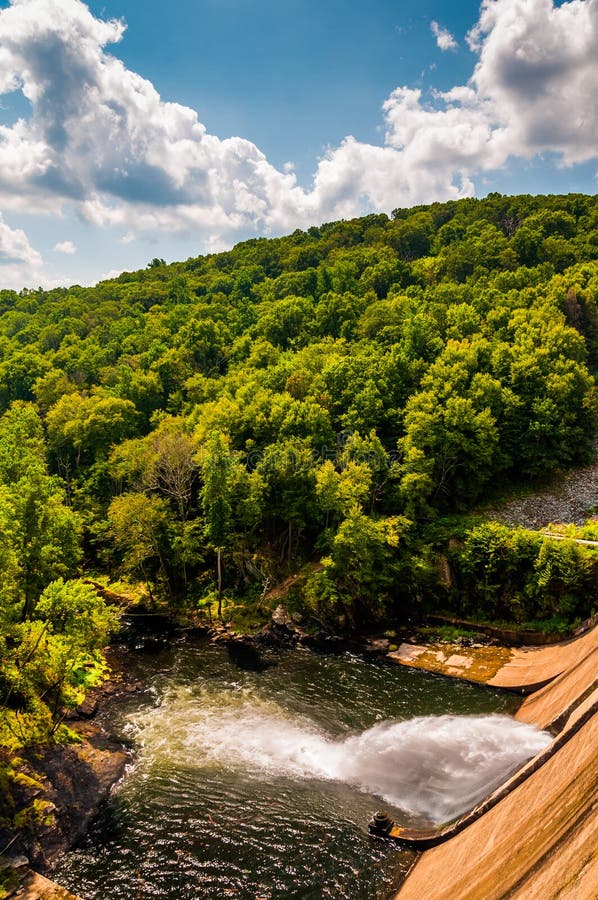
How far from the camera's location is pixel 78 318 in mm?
108625

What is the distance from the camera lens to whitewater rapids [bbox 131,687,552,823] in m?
19.1

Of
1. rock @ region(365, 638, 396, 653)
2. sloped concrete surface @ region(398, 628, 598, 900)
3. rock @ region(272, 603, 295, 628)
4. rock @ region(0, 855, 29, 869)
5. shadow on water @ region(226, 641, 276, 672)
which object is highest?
sloped concrete surface @ region(398, 628, 598, 900)

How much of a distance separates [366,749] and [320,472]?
19230mm

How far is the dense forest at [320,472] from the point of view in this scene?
1119 inches

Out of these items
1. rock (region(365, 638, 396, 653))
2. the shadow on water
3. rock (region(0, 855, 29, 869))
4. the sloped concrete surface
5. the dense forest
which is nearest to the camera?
the sloped concrete surface

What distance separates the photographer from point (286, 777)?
20.8 meters

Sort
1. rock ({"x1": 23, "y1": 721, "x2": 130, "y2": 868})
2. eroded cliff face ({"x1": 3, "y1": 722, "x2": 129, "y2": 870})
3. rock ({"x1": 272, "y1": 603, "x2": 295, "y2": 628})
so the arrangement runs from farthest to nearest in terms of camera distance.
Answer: rock ({"x1": 272, "y1": 603, "x2": 295, "y2": 628})
rock ({"x1": 23, "y1": 721, "x2": 130, "y2": 868})
eroded cliff face ({"x1": 3, "y1": 722, "x2": 129, "y2": 870})

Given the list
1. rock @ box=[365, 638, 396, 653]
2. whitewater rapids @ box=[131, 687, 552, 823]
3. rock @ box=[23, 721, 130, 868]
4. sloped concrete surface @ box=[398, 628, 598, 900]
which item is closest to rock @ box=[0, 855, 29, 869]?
rock @ box=[23, 721, 130, 868]

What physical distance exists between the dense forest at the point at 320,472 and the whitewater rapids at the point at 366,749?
5.84 m

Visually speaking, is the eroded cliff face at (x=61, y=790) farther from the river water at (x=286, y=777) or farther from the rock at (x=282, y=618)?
the rock at (x=282, y=618)

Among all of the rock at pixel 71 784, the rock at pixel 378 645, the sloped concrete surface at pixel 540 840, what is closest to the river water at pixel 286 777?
the rock at pixel 71 784

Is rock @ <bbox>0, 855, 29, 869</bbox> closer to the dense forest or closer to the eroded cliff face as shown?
the eroded cliff face

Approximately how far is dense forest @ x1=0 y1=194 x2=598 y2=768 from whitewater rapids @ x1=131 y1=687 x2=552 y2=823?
5836mm

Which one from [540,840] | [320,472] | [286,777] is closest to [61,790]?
[286,777]
